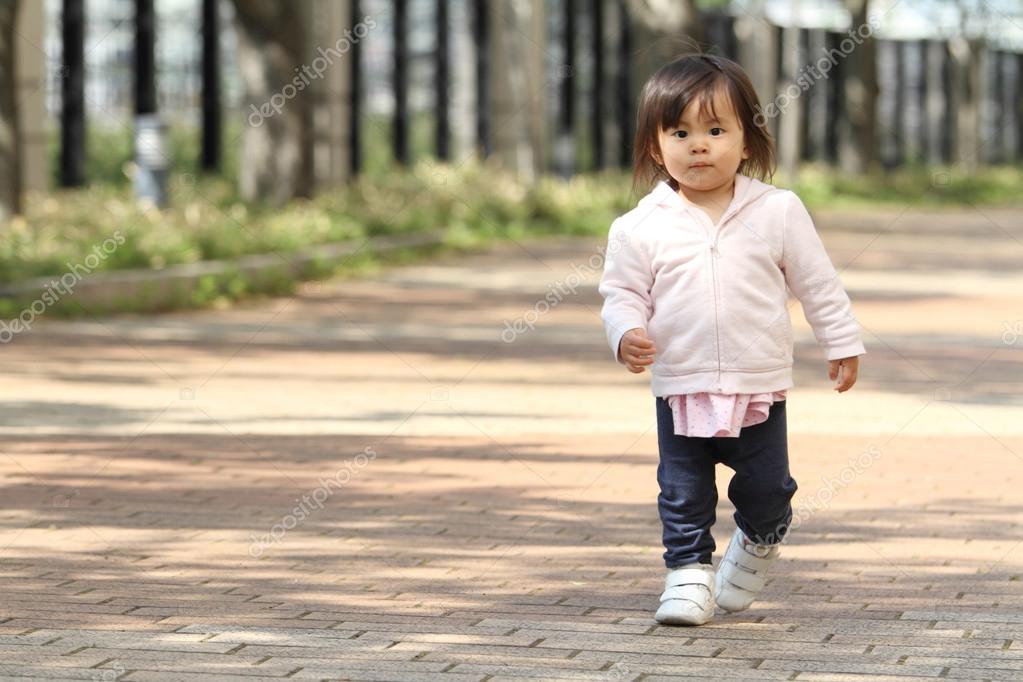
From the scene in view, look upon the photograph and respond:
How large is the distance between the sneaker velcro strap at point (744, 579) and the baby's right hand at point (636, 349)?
68 centimetres

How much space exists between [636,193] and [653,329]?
718 millimetres

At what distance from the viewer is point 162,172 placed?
17875 mm

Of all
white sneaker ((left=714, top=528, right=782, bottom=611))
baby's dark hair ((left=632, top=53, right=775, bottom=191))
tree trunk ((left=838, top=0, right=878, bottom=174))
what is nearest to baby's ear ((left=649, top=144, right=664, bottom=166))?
baby's dark hair ((left=632, top=53, right=775, bottom=191))

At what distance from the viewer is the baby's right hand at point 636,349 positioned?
498 cm

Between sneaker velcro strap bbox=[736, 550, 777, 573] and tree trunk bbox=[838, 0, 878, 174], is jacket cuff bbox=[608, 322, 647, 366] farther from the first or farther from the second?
tree trunk bbox=[838, 0, 878, 174]

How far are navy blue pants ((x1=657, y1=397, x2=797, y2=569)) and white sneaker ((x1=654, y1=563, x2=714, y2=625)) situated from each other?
4cm

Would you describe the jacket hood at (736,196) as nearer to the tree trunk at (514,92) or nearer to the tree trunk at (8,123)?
the tree trunk at (8,123)

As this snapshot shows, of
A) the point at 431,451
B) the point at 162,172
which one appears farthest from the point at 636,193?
the point at 162,172

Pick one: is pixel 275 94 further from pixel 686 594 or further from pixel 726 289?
pixel 686 594

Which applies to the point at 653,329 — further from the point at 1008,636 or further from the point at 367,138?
the point at 367,138

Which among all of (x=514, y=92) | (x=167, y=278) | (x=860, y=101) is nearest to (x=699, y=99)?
(x=167, y=278)

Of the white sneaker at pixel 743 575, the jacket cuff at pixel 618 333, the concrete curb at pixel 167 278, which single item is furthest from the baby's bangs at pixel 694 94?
the concrete curb at pixel 167 278

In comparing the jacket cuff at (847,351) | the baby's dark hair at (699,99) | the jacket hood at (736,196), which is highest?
the baby's dark hair at (699,99)

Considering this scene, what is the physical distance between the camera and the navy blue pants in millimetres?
5156
